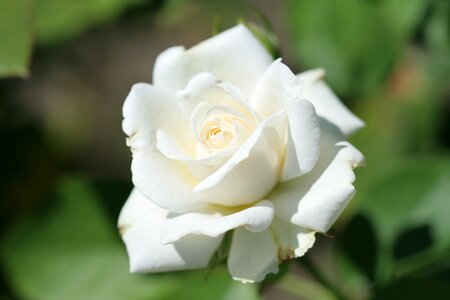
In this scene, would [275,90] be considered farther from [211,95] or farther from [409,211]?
[409,211]

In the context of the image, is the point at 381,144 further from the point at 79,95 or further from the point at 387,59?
the point at 79,95

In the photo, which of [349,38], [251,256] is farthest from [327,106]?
[349,38]

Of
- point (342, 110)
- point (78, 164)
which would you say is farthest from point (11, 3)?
point (78, 164)

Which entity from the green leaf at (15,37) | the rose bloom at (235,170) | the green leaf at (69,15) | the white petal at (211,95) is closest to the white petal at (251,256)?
the rose bloom at (235,170)

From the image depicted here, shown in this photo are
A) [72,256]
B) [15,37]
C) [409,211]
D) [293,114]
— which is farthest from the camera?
[72,256]

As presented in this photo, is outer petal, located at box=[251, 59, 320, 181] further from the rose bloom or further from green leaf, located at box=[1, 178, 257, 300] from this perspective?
green leaf, located at box=[1, 178, 257, 300]
